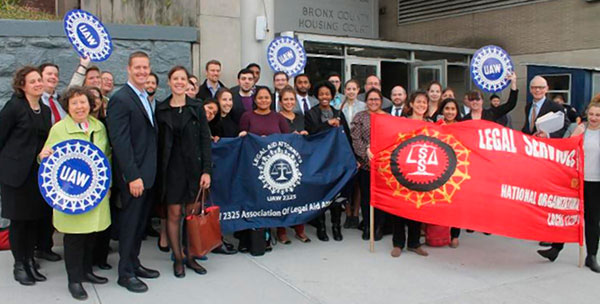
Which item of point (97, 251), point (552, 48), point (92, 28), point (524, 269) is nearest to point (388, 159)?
point (524, 269)

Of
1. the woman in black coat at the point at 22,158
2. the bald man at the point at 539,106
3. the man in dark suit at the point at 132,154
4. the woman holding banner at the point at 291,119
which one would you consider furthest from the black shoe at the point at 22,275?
the bald man at the point at 539,106

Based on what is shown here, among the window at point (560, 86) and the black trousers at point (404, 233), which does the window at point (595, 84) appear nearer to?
the window at point (560, 86)

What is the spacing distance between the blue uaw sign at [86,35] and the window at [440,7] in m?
12.6

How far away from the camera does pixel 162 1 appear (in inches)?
319

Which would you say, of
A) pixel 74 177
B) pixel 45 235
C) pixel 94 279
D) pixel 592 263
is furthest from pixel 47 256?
pixel 592 263

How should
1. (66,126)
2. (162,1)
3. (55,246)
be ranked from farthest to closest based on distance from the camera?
(162,1) < (55,246) < (66,126)

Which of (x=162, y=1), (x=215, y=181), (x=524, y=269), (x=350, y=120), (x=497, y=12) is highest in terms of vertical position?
(x=497, y=12)

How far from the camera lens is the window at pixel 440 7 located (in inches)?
605

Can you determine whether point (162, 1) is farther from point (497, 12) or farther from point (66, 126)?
Result: point (497, 12)

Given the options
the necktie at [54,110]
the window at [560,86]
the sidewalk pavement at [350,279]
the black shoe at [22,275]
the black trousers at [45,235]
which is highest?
the window at [560,86]

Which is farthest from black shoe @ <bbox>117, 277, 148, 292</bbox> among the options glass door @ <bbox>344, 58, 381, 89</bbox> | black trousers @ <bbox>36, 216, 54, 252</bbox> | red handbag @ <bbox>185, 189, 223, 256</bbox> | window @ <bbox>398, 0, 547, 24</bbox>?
window @ <bbox>398, 0, 547, 24</bbox>

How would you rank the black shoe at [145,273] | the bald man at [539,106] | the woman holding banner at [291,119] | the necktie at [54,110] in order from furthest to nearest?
the bald man at [539,106]
the woman holding banner at [291,119]
the necktie at [54,110]
the black shoe at [145,273]

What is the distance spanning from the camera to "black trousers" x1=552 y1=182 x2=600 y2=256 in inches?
208

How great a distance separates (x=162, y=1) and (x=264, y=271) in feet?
16.3
